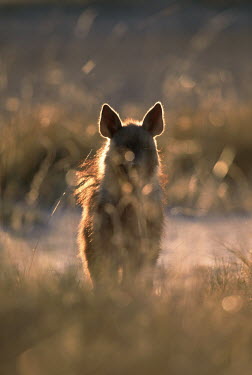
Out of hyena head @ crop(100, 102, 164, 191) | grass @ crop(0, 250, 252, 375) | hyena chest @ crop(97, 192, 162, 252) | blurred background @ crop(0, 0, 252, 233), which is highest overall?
grass @ crop(0, 250, 252, 375)

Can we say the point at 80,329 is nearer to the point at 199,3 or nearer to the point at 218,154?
the point at 218,154

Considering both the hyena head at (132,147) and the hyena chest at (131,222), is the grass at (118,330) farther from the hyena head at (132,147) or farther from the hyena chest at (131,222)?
the hyena head at (132,147)

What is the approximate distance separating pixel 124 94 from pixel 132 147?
12.7 meters

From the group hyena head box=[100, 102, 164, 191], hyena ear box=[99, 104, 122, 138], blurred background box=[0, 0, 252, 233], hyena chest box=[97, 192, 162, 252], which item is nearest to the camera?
hyena chest box=[97, 192, 162, 252]

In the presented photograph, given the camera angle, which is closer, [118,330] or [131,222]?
[118,330]

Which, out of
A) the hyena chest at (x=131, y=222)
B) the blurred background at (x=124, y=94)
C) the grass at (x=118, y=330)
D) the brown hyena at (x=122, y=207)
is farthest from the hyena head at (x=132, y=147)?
the grass at (x=118, y=330)

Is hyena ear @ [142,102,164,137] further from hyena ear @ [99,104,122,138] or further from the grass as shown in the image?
the grass

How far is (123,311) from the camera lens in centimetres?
372

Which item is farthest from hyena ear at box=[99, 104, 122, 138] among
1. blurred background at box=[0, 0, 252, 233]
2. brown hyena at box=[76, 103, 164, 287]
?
blurred background at box=[0, 0, 252, 233]

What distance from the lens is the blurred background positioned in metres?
7.40

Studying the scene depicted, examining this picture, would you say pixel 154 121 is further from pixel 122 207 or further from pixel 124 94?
pixel 124 94

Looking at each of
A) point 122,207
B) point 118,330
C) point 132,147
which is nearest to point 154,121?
point 132,147

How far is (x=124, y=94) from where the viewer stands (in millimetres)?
18281

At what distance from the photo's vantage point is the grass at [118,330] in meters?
3.19
